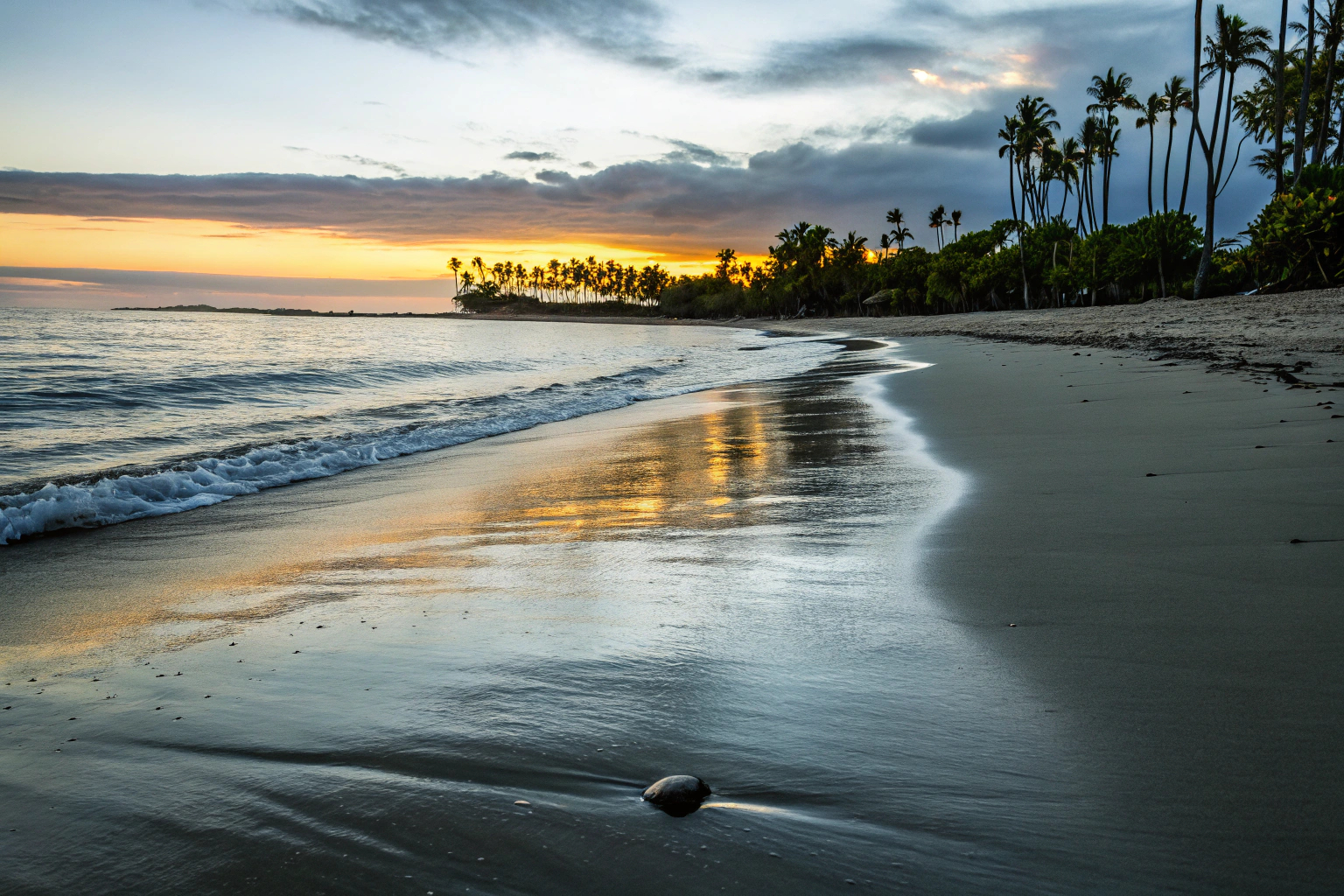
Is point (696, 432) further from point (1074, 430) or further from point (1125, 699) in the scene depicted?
point (1125, 699)

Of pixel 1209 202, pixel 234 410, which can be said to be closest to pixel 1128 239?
pixel 1209 202

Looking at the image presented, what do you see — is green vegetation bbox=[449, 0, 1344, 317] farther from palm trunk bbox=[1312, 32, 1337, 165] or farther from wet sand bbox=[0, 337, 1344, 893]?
wet sand bbox=[0, 337, 1344, 893]

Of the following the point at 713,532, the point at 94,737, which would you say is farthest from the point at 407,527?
the point at 94,737

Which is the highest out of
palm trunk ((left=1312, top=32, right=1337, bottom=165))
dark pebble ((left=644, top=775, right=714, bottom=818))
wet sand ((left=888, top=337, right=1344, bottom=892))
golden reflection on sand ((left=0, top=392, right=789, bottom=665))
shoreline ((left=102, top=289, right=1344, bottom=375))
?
palm trunk ((left=1312, top=32, right=1337, bottom=165))

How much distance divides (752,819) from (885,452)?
4781 mm

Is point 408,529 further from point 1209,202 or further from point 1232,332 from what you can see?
point 1209,202

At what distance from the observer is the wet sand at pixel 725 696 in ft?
4.39

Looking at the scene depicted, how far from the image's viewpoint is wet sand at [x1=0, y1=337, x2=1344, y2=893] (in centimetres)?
134

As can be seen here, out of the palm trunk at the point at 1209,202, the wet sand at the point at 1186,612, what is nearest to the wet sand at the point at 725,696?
the wet sand at the point at 1186,612

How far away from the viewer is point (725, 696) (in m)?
1.94

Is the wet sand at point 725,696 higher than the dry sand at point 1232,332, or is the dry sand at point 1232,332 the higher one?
the dry sand at point 1232,332

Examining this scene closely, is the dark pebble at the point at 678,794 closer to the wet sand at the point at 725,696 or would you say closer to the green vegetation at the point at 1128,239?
the wet sand at the point at 725,696

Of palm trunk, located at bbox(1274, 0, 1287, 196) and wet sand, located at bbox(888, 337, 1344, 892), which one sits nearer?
wet sand, located at bbox(888, 337, 1344, 892)

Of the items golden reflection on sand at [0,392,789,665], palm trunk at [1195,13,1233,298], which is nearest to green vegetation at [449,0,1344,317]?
palm trunk at [1195,13,1233,298]
